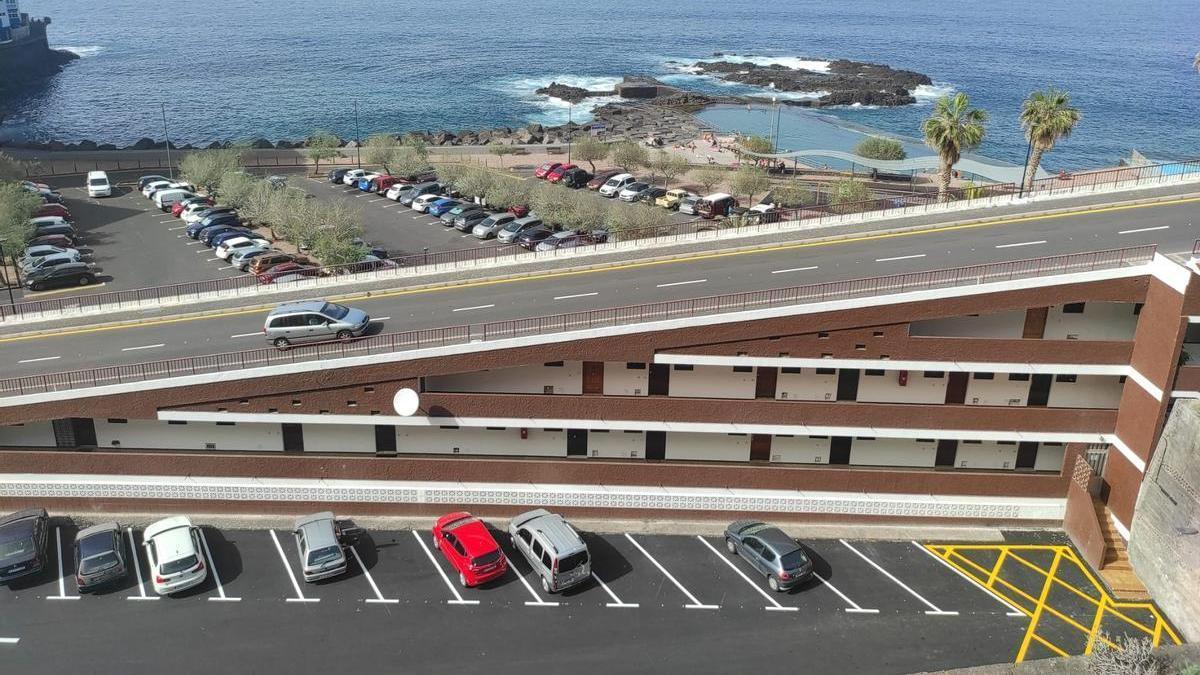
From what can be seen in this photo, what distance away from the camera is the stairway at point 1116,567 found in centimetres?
3060

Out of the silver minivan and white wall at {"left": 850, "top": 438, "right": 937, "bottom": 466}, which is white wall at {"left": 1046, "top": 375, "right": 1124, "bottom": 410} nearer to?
white wall at {"left": 850, "top": 438, "right": 937, "bottom": 466}

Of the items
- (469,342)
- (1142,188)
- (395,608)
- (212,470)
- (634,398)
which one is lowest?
(395,608)

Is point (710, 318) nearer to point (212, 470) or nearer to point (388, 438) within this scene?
point (388, 438)

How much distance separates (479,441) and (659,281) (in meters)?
10.5

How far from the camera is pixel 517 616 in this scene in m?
29.0

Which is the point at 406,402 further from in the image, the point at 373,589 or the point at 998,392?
the point at 998,392

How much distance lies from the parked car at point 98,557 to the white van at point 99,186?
184 feet

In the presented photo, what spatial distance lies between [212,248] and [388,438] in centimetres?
3531

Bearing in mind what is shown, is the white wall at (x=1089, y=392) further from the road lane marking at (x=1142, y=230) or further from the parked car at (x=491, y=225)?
the parked car at (x=491, y=225)

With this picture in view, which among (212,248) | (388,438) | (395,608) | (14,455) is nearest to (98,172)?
(212,248)

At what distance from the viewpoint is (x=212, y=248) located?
2461 inches

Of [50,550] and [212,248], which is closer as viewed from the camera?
[50,550]

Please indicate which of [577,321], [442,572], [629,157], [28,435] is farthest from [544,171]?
[442,572]

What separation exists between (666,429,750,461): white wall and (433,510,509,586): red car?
27.3 ft
